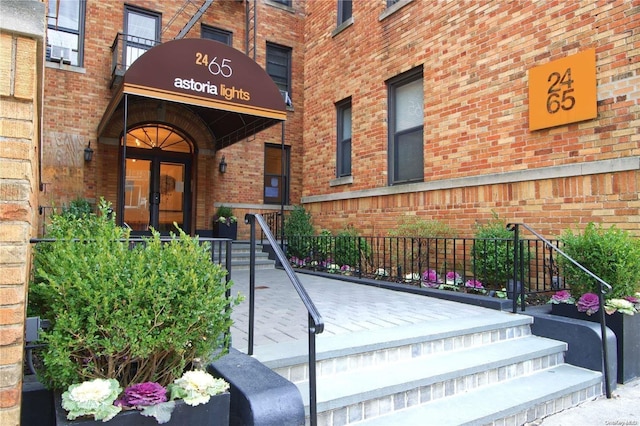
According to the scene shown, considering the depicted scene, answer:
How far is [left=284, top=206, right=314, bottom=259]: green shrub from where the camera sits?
9430 millimetres

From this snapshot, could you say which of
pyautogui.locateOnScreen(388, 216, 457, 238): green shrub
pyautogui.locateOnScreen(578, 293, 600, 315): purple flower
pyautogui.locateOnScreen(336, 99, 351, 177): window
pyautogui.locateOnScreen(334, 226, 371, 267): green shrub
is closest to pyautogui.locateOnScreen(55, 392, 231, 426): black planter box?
pyautogui.locateOnScreen(578, 293, 600, 315): purple flower

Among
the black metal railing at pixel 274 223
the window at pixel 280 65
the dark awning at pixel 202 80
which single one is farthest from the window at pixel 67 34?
the black metal railing at pixel 274 223

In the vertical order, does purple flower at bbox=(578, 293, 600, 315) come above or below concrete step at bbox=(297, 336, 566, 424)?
above

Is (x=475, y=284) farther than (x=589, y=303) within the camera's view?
Yes

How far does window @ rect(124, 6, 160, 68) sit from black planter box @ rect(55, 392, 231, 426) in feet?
31.7

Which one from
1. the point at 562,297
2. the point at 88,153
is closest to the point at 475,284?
the point at 562,297

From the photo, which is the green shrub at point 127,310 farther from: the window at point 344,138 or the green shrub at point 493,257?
the window at point 344,138

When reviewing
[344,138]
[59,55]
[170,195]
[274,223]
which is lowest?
[274,223]

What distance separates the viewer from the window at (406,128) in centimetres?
834

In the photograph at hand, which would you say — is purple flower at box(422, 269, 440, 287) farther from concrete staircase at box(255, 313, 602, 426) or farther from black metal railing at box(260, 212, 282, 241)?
black metal railing at box(260, 212, 282, 241)

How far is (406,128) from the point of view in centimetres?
864

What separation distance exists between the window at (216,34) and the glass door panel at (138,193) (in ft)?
12.3

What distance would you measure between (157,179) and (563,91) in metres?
8.92

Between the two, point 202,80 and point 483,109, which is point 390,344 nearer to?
point 483,109
